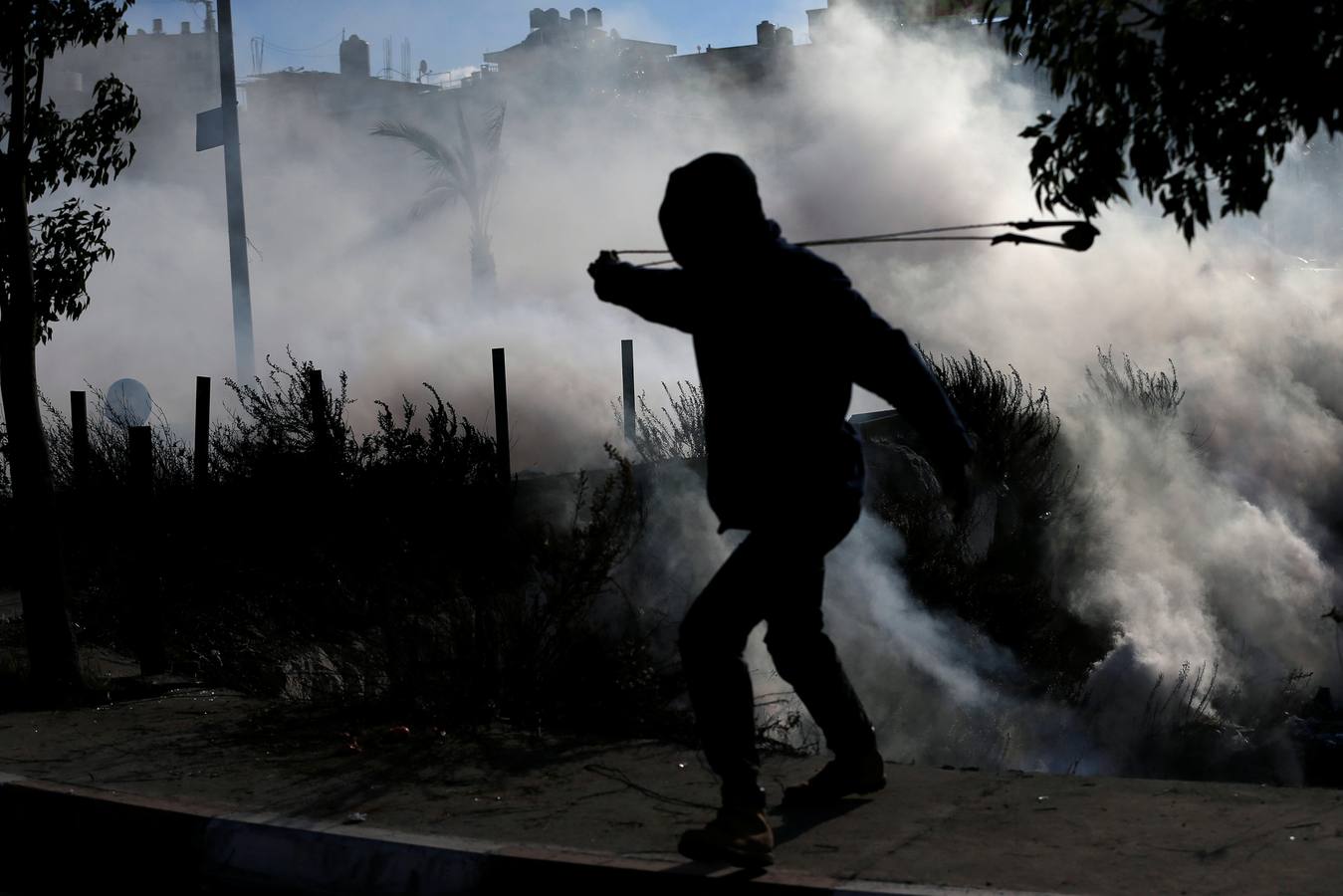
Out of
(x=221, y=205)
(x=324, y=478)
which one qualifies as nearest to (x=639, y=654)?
(x=324, y=478)

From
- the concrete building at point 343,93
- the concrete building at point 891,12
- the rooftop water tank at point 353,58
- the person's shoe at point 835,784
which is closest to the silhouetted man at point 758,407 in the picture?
the person's shoe at point 835,784

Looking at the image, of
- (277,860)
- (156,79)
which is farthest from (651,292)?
(156,79)

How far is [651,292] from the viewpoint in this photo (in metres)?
3.50

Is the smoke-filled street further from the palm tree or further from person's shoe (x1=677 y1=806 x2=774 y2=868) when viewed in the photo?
the palm tree

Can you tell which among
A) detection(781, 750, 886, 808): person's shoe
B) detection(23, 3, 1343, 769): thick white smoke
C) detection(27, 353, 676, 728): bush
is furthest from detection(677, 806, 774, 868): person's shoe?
detection(27, 353, 676, 728): bush

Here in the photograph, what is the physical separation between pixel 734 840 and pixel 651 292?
1261 mm

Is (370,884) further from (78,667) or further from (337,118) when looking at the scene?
(337,118)

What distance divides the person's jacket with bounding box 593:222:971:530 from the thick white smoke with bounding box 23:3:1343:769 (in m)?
0.08

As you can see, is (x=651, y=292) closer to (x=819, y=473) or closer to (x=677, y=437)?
(x=819, y=473)

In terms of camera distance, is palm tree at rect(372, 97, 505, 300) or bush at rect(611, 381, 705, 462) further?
palm tree at rect(372, 97, 505, 300)

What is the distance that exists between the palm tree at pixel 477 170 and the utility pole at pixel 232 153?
938 centimetres

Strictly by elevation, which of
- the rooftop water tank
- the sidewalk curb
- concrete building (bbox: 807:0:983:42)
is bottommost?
the sidewalk curb

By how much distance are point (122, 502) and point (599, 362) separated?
13.0m

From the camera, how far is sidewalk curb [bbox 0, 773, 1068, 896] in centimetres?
324
